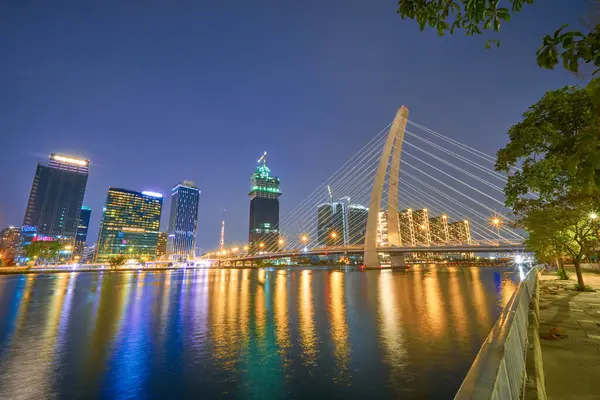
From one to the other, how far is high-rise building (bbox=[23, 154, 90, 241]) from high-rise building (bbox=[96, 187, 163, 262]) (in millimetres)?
26812

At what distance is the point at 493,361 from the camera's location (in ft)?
9.80

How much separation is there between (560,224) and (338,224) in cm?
14073

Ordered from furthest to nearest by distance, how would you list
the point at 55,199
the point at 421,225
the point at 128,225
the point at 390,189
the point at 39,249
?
the point at 55,199 → the point at 128,225 → the point at 421,225 → the point at 39,249 → the point at 390,189

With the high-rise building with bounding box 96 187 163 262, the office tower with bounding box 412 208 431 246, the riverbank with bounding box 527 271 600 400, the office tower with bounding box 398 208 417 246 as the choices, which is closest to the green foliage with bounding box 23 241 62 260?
the high-rise building with bounding box 96 187 163 262

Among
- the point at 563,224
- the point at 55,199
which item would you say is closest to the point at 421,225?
the point at 563,224

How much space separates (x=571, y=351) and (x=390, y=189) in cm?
5370

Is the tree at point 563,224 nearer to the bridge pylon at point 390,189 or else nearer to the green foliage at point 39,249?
the bridge pylon at point 390,189

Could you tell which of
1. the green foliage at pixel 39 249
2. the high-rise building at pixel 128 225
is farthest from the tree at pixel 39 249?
the high-rise building at pixel 128 225

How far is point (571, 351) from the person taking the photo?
603 centimetres

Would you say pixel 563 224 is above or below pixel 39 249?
below

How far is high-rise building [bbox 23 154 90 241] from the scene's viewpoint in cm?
18050

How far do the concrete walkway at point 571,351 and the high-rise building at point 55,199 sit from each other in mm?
230131

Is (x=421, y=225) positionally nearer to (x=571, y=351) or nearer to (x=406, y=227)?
(x=406, y=227)

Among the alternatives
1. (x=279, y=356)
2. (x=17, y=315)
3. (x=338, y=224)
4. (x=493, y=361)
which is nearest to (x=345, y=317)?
(x=279, y=356)
